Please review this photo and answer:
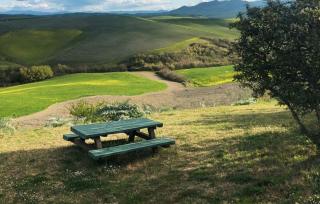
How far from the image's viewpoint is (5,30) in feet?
451

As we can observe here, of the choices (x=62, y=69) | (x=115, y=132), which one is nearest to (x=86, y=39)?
(x=62, y=69)

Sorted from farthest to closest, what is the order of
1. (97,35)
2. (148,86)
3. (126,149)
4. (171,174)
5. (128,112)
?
(97,35), (148,86), (128,112), (126,149), (171,174)

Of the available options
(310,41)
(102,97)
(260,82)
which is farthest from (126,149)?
(102,97)

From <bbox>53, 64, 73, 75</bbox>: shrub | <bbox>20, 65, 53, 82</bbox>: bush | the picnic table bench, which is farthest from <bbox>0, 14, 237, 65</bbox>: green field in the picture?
the picnic table bench

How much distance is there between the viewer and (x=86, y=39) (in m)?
127

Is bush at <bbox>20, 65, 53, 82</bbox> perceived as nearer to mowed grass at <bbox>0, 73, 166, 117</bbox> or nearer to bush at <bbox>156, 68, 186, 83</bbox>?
mowed grass at <bbox>0, 73, 166, 117</bbox>

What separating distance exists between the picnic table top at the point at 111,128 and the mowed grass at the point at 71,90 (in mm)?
31844

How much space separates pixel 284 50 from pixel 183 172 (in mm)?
4085

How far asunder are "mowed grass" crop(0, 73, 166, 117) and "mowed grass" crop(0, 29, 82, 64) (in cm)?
2679

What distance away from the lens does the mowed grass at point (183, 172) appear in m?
10.4

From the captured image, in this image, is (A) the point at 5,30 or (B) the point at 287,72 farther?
(A) the point at 5,30

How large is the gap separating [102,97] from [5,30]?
294 ft

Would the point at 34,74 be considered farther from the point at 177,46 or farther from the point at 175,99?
the point at 175,99

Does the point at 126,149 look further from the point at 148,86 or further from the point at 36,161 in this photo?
the point at 148,86
